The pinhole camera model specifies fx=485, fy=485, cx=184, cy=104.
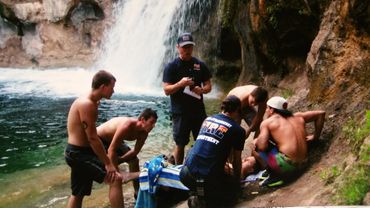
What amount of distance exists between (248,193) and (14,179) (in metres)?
5.06

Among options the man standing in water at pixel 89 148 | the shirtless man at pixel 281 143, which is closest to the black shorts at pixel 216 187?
the shirtless man at pixel 281 143

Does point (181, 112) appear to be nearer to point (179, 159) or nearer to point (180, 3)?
point (179, 159)

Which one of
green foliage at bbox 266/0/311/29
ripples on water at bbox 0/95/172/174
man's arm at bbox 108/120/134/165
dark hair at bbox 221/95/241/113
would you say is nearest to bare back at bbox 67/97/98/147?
man's arm at bbox 108/120/134/165

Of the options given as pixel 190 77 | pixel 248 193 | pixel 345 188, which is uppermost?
pixel 190 77

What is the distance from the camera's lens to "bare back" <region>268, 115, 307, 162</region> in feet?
17.7

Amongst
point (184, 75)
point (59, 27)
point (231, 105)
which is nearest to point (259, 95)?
point (184, 75)

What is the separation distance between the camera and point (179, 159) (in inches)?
259

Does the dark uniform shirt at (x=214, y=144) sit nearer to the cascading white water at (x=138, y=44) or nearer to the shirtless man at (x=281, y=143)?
the shirtless man at (x=281, y=143)

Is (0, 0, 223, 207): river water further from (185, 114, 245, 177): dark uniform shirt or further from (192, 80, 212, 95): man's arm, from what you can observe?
(185, 114, 245, 177): dark uniform shirt

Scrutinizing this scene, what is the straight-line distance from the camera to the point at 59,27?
25219 mm

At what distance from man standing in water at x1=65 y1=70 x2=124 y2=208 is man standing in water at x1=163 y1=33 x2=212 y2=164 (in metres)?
1.14

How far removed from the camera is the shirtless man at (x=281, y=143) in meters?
5.39

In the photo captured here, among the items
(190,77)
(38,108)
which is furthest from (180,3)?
(190,77)

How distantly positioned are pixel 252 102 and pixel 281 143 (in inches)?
39.9
